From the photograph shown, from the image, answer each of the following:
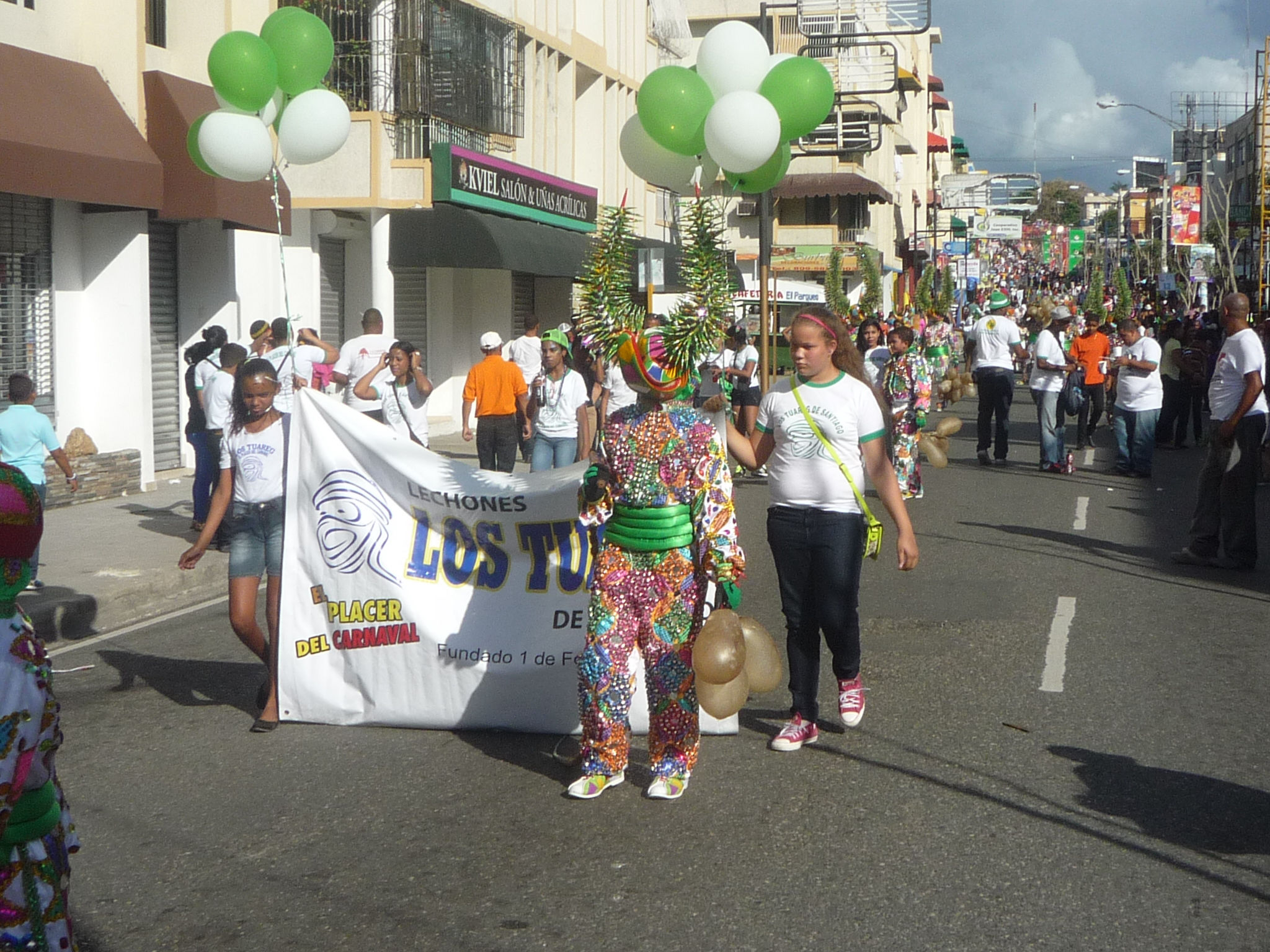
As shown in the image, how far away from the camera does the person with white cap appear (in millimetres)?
17578

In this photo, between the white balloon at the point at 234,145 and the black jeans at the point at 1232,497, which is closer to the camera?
the white balloon at the point at 234,145

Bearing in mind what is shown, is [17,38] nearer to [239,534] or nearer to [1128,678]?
[239,534]

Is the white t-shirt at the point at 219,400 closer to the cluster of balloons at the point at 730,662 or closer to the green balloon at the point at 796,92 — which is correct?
the green balloon at the point at 796,92

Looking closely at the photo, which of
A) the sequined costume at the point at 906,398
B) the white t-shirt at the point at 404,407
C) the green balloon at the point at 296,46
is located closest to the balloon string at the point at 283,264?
the green balloon at the point at 296,46

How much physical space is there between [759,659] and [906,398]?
9.12m

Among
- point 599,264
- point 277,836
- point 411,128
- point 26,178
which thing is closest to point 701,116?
point 599,264

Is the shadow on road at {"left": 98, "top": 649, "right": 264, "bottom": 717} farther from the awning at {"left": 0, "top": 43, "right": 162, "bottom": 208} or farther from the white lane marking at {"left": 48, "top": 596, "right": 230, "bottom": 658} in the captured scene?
the awning at {"left": 0, "top": 43, "right": 162, "bottom": 208}

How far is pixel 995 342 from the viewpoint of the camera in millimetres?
17641

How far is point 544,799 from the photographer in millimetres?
5621

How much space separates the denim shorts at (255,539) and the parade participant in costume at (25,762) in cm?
369

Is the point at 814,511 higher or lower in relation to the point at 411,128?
lower

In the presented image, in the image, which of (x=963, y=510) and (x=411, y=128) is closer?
(x=963, y=510)

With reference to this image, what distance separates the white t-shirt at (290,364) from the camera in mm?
11320

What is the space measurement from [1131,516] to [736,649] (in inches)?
377
